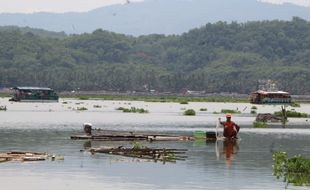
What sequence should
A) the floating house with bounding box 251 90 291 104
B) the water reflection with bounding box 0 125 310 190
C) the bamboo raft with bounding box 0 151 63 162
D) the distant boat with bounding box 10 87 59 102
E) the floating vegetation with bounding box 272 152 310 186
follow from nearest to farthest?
the water reflection with bounding box 0 125 310 190 < the floating vegetation with bounding box 272 152 310 186 < the bamboo raft with bounding box 0 151 63 162 < the distant boat with bounding box 10 87 59 102 < the floating house with bounding box 251 90 291 104

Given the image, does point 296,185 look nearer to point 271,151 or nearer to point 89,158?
point 89,158

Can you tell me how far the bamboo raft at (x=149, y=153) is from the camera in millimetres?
50969

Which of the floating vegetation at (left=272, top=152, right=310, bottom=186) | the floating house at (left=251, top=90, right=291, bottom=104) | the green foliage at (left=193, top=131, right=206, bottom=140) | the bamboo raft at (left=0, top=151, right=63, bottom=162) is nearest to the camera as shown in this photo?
the floating vegetation at (left=272, top=152, right=310, bottom=186)

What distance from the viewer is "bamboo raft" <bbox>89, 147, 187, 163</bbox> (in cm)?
5097

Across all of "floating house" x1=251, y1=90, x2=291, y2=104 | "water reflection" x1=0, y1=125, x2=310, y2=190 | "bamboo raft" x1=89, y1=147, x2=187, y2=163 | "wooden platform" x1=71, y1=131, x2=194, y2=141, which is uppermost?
"floating house" x1=251, y1=90, x2=291, y2=104

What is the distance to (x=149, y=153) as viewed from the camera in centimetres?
5222

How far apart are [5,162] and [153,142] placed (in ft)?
63.2

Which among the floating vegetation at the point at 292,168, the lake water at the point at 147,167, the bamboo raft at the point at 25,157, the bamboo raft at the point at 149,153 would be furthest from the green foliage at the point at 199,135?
the floating vegetation at the point at 292,168

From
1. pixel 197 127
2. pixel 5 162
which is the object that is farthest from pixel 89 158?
pixel 197 127

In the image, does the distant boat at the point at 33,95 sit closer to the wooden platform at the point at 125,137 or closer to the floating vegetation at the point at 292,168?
the wooden platform at the point at 125,137

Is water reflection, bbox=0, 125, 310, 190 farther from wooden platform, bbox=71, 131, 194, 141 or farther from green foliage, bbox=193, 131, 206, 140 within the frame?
green foliage, bbox=193, 131, 206, 140

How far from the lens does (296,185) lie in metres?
40.7

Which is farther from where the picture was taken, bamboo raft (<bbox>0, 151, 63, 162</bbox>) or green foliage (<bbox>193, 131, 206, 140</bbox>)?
green foliage (<bbox>193, 131, 206, 140</bbox>)

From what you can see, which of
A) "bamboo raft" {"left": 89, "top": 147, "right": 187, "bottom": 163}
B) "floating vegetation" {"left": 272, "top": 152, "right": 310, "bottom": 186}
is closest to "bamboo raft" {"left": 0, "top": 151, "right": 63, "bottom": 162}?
"bamboo raft" {"left": 89, "top": 147, "right": 187, "bottom": 163}
